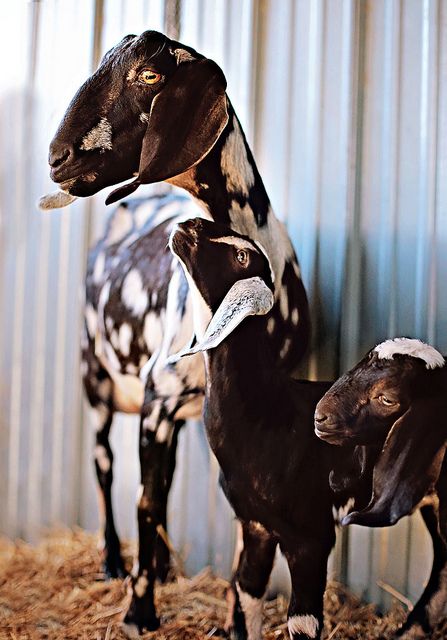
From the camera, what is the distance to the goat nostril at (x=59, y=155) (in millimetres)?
2648

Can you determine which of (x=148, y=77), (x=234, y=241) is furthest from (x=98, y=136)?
(x=234, y=241)

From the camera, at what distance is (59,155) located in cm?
265

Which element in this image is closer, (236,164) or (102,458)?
(236,164)

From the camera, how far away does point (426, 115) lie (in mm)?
2943

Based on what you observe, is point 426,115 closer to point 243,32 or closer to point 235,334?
point 243,32

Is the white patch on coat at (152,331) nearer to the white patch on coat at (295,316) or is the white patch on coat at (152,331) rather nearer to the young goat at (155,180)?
the young goat at (155,180)

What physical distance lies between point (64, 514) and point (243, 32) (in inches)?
85.4

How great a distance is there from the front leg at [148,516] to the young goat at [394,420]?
674mm

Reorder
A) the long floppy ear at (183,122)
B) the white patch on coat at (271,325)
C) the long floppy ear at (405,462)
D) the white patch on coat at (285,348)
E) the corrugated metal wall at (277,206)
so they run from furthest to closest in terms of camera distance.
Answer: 1. the corrugated metal wall at (277,206)
2. the white patch on coat at (285,348)
3. the white patch on coat at (271,325)
4. the long floppy ear at (183,122)
5. the long floppy ear at (405,462)

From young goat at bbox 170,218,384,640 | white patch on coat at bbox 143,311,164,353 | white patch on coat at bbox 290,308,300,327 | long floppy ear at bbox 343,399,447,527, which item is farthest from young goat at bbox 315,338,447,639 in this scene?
white patch on coat at bbox 143,311,164,353

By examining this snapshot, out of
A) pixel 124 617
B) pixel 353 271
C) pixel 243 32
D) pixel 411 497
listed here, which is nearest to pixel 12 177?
pixel 243 32

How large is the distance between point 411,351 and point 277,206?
40.9 inches

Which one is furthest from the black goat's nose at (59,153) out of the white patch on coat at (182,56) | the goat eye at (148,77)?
the white patch on coat at (182,56)

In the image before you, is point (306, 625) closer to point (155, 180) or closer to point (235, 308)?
point (235, 308)
